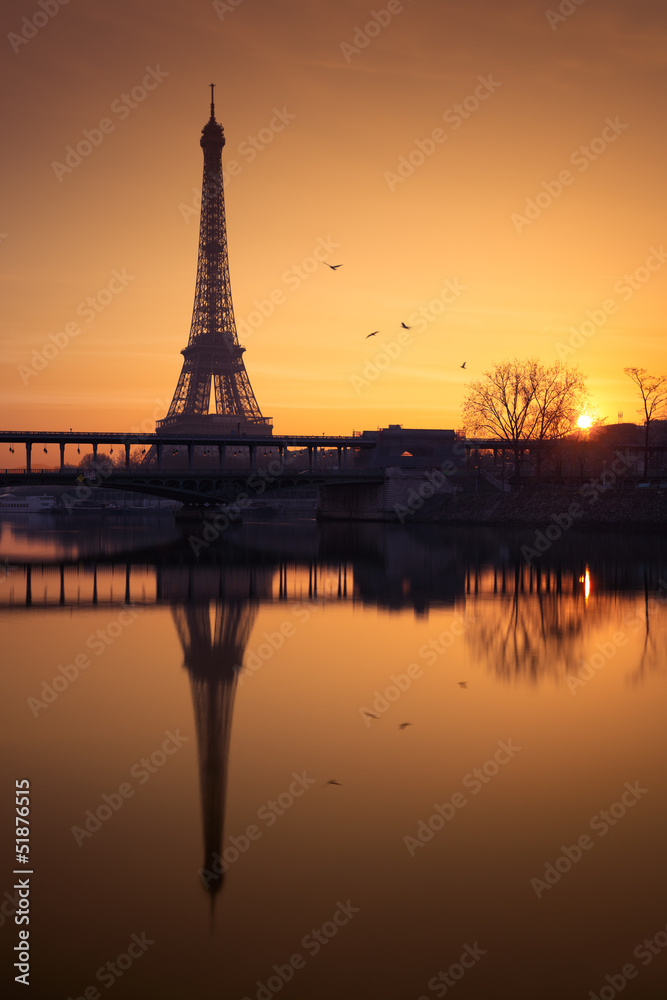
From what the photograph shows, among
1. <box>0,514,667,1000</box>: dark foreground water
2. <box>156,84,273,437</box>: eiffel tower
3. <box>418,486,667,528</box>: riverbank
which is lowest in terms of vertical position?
<box>0,514,667,1000</box>: dark foreground water

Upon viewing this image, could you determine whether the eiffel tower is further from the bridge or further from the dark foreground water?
the dark foreground water

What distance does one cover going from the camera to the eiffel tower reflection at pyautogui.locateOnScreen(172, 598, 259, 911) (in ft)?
30.5

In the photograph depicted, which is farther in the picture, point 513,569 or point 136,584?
point 513,569

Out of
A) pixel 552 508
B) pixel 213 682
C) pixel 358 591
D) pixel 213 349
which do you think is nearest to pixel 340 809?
pixel 213 682

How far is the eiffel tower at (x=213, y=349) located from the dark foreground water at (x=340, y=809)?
104 metres

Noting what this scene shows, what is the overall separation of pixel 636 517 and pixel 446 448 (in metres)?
56.7

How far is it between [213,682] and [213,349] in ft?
385

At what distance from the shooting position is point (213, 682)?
51.4 feet

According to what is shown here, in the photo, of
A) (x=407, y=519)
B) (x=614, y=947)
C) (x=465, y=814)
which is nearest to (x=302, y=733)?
(x=465, y=814)

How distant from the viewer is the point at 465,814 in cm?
946

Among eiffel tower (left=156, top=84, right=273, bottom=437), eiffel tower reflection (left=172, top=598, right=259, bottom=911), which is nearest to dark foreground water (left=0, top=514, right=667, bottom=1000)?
eiffel tower reflection (left=172, top=598, right=259, bottom=911)

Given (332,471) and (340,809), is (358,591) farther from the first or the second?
(332,471)

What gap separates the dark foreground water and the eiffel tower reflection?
2.2 inches

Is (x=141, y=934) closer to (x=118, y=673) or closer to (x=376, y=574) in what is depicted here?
(x=118, y=673)
